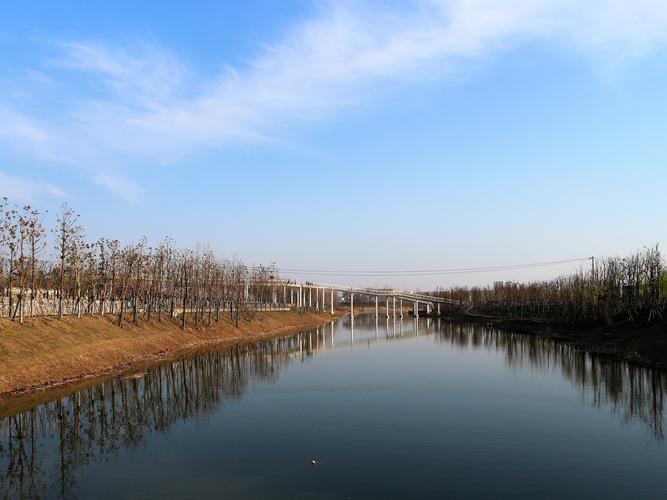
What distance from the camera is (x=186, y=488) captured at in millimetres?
13312

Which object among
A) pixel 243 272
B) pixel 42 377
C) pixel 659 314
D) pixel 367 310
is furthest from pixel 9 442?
pixel 367 310

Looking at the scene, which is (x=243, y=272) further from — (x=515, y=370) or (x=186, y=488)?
(x=186, y=488)

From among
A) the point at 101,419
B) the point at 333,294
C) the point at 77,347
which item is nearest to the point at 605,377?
the point at 101,419

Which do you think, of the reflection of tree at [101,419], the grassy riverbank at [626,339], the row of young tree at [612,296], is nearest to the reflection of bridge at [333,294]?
the row of young tree at [612,296]

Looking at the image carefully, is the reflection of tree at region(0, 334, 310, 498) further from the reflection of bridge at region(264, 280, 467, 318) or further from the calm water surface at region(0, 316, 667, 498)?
the reflection of bridge at region(264, 280, 467, 318)

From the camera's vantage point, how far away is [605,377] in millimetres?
31422

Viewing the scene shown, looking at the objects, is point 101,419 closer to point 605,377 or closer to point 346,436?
point 346,436

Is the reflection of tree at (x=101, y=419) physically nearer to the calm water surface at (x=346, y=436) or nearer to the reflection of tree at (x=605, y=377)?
the calm water surface at (x=346, y=436)

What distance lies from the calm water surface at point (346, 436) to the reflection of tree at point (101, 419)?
0.08m

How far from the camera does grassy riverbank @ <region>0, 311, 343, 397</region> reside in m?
26.3

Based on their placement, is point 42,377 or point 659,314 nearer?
point 42,377

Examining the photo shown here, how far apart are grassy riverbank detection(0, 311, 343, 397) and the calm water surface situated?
8.42 ft

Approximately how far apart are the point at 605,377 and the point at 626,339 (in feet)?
60.9

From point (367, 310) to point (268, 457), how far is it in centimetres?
16459
